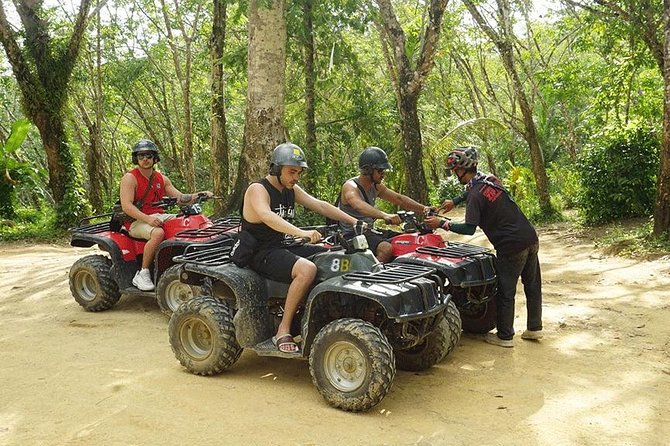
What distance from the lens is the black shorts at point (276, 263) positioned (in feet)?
17.0

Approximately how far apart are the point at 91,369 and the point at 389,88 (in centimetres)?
2186

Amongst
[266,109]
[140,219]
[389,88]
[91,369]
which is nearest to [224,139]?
[266,109]

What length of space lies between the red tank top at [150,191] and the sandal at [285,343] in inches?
Result: 131

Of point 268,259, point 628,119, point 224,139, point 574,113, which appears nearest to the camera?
point 268,259

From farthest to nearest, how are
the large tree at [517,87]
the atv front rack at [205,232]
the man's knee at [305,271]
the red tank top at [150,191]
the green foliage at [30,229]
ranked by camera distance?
1. the large tree at [517,87]
2. the green foliage at [30,229]
3. the red tank top at [150,191]
4. the atv front rack at [205,232]
5. the man's knee at [305,271]

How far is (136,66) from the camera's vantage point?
922 inches

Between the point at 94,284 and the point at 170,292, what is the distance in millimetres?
1288

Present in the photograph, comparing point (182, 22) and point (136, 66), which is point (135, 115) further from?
point (182, 22)

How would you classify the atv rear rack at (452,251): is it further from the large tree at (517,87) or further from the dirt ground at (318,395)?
the large tree at (517,87)

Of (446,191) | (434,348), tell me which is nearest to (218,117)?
(434,348)

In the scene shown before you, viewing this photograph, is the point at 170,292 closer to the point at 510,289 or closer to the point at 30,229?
the point at 510,289

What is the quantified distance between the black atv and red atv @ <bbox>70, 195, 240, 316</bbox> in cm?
128

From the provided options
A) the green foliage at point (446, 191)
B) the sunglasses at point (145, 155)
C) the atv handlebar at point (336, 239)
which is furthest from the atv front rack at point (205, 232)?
the green foliage at point (446, 191)

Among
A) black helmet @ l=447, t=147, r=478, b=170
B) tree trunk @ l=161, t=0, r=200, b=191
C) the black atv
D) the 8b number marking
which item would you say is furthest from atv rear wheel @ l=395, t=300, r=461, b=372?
tree trunk @ l=161, t=0, r=200, b=191
